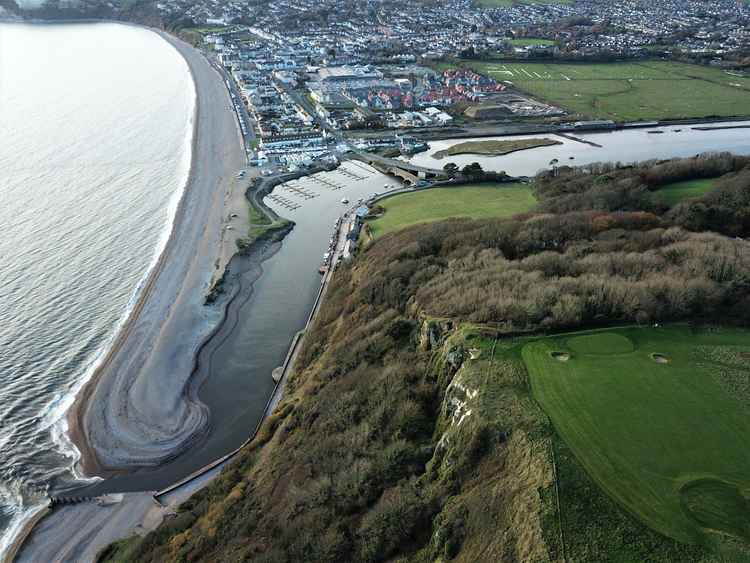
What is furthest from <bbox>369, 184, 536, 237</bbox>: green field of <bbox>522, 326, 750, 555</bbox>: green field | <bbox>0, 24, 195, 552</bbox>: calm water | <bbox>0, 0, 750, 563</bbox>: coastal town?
<bbox>522, 326, 750, 555</bbox>: green field

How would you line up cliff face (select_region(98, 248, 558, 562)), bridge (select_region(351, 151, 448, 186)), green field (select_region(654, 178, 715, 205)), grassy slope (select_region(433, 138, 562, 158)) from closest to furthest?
cliff face (select_region(98, 248, 558, 562)) → green field (select_region(654, 178, 715, 205)) → bridge (select_region(351, 151, 448, 186)) → grassy slope (select_region(433, 138, 562, 158))

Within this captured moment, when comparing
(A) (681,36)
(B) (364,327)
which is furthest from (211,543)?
(A) (681,36)

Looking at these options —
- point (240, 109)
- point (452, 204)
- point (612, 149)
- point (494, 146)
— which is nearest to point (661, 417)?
point (452, 204)

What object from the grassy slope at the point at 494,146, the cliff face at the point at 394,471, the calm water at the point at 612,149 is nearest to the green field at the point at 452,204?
the calm water at the point at 612,149

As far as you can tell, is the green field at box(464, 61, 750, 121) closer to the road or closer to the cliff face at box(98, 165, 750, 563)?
the road

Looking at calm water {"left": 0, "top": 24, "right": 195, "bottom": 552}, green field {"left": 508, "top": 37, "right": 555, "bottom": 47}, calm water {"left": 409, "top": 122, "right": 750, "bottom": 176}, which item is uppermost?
calm water {"left": 0, "top": 24, "right": 195, "bottom": 552}

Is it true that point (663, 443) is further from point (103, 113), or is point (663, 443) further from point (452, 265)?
point (103, 113)

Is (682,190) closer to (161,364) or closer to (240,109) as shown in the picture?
(161,364)
